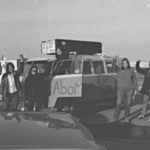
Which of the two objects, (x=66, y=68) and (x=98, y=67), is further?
(x=98, y=67)

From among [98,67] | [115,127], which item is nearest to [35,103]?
[98,67]

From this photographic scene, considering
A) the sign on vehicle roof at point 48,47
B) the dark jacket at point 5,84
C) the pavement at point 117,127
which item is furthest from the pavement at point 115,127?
the sign on vehicle roof at point 48,47

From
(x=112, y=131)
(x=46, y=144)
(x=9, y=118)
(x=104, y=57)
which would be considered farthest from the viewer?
(x=104, y=57)

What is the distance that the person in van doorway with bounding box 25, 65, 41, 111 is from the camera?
11.1 meters

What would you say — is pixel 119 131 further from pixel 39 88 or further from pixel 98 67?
pixel 98 67

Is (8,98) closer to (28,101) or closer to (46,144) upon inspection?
(28,101)

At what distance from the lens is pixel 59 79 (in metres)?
11.1

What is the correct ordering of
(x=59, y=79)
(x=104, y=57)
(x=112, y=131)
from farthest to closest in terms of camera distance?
(x=104, y=57) → (x=59, y=79) → (x=112, y=131)

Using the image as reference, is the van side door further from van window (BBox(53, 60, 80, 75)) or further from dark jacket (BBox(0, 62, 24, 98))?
dark jacket (BBox(0, 62, 24, 98))

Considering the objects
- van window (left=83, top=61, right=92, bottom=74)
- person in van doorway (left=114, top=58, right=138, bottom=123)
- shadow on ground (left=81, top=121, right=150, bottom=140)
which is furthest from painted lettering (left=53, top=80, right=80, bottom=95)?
person in van doorway (left=114, top=58, right=138, bottom=123)

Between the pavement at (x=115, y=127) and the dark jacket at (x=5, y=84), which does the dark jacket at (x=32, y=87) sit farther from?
the pavement at (x=115, y=127)

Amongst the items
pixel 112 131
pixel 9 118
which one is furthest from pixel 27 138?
pixel 112 131

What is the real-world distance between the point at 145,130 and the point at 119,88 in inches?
61.1

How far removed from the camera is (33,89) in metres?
11.2
